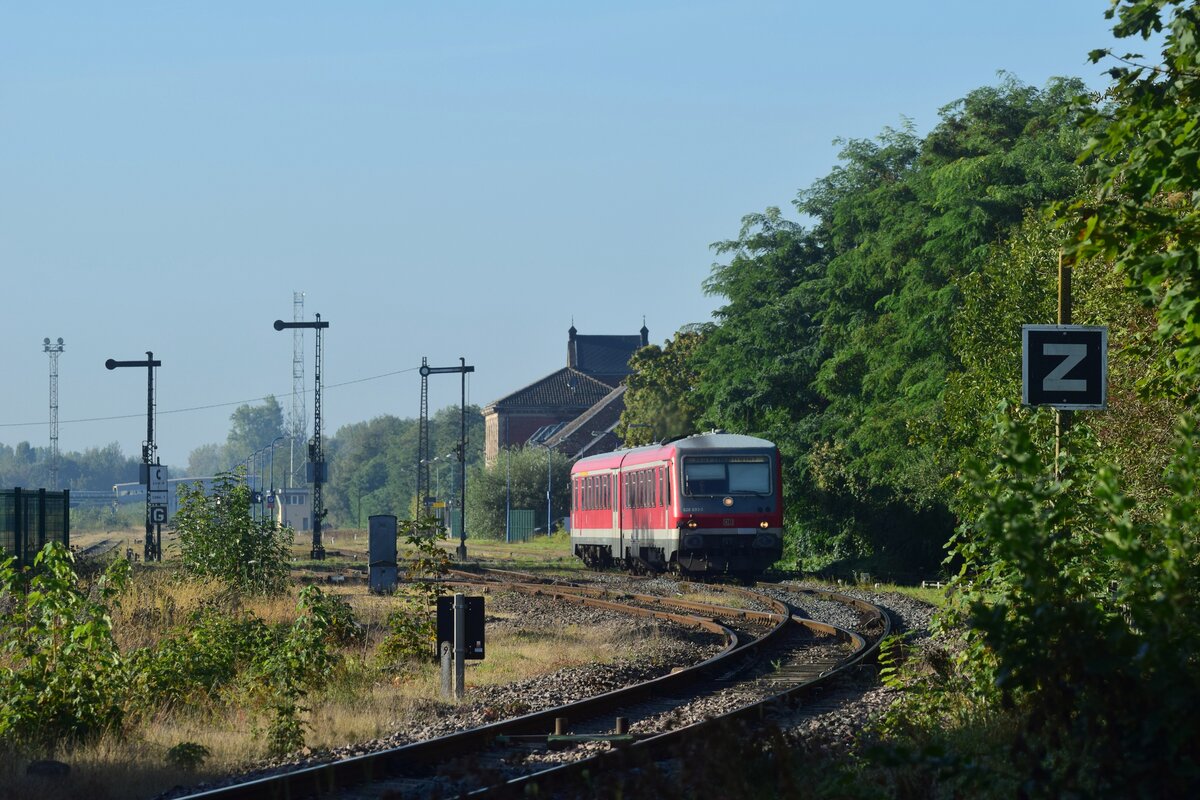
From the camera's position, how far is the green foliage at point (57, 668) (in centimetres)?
1166

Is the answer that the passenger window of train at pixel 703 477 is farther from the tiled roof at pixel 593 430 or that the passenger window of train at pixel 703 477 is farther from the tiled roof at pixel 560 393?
the tiled roof at pixel 560 393

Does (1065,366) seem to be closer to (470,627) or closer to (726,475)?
(470,627)

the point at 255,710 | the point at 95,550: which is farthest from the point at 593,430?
the point at 255,710

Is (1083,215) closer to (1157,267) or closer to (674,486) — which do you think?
(1157,267)

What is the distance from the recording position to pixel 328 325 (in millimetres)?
51781

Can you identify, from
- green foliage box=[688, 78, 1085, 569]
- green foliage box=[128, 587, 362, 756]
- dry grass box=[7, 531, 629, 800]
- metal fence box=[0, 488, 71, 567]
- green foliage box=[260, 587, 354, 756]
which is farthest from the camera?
green foliage box=[688, 78, 1085, 569]

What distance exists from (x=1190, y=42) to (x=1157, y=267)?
1.47 m

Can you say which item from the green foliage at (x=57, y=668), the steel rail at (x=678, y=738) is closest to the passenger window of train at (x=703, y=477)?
the steel rail at (x=678, y=738)

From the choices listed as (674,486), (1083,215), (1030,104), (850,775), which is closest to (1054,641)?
(850,775)

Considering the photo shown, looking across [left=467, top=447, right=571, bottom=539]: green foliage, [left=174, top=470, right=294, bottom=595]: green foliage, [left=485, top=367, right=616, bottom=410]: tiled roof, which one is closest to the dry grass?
[left=174, top=470, right=294, bottom=595]: green foliage

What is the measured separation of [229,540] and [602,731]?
16.8 meters

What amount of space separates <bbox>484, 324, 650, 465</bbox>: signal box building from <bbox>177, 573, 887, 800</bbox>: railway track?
8730cm

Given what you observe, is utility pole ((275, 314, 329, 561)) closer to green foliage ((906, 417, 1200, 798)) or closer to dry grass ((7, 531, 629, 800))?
dry grass ((7, 531, 629, 800))

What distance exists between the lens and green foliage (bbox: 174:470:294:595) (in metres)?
27.4
